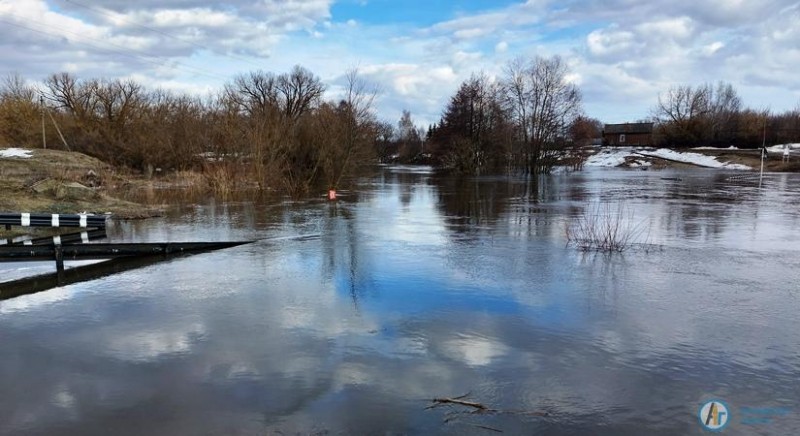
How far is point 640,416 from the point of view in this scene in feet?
16.4

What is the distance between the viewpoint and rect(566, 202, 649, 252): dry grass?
12266 millimetres

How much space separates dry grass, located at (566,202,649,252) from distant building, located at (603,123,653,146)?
90.4m

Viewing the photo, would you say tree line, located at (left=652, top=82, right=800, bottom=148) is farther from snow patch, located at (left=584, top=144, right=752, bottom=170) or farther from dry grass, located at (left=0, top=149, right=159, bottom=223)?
dry grass, located at (left=0, top=149, right=159, bottom=223)

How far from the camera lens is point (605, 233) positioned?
13.8 metres

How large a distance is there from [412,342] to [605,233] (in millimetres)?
8784

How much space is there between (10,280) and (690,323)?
1104cm

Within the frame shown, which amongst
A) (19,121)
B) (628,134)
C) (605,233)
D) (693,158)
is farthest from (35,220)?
(628,134)

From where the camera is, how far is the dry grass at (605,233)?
→ 12.3 meters

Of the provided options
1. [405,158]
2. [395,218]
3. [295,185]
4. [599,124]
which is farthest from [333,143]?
[599,124]

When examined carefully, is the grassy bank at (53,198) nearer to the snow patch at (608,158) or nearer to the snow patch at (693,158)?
the snow patch at (693,158)

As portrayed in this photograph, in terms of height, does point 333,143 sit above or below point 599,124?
below

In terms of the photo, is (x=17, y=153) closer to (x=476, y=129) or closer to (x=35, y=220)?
(x=35, y=220)

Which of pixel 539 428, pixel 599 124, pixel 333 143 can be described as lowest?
pixel 539 428

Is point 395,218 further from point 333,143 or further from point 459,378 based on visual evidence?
point 333,143
